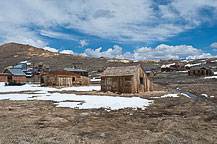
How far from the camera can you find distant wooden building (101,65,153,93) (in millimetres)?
23094

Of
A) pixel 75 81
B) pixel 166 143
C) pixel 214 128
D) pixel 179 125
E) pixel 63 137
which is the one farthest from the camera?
pixel 75 81

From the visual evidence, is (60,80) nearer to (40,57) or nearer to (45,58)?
(45,58)

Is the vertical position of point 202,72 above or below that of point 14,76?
above

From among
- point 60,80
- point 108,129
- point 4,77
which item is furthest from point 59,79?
point 108,129

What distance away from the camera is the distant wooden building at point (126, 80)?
Answer: 23.1 m

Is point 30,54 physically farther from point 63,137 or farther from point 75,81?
point 63,137

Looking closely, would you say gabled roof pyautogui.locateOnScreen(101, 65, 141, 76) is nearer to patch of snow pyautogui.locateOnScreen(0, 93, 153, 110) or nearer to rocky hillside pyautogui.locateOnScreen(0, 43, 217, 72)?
patch of snow pyautogui.locateOnScreen(0, 93, 153, 110)

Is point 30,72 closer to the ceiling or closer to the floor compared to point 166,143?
closer to the ceiling

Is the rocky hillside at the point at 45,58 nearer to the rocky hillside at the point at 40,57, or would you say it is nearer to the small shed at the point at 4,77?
the rocky hillside at the point at 40,57

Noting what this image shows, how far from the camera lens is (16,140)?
6.33 meters

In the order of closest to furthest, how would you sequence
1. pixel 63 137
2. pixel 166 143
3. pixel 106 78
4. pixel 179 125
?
pixel 166 143, pixel 63 137, pixel 179 125, pixel 106 78

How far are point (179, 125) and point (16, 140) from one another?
23.3 feet

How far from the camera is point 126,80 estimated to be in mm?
23359

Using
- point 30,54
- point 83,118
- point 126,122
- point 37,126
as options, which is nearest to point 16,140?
point 37,126
